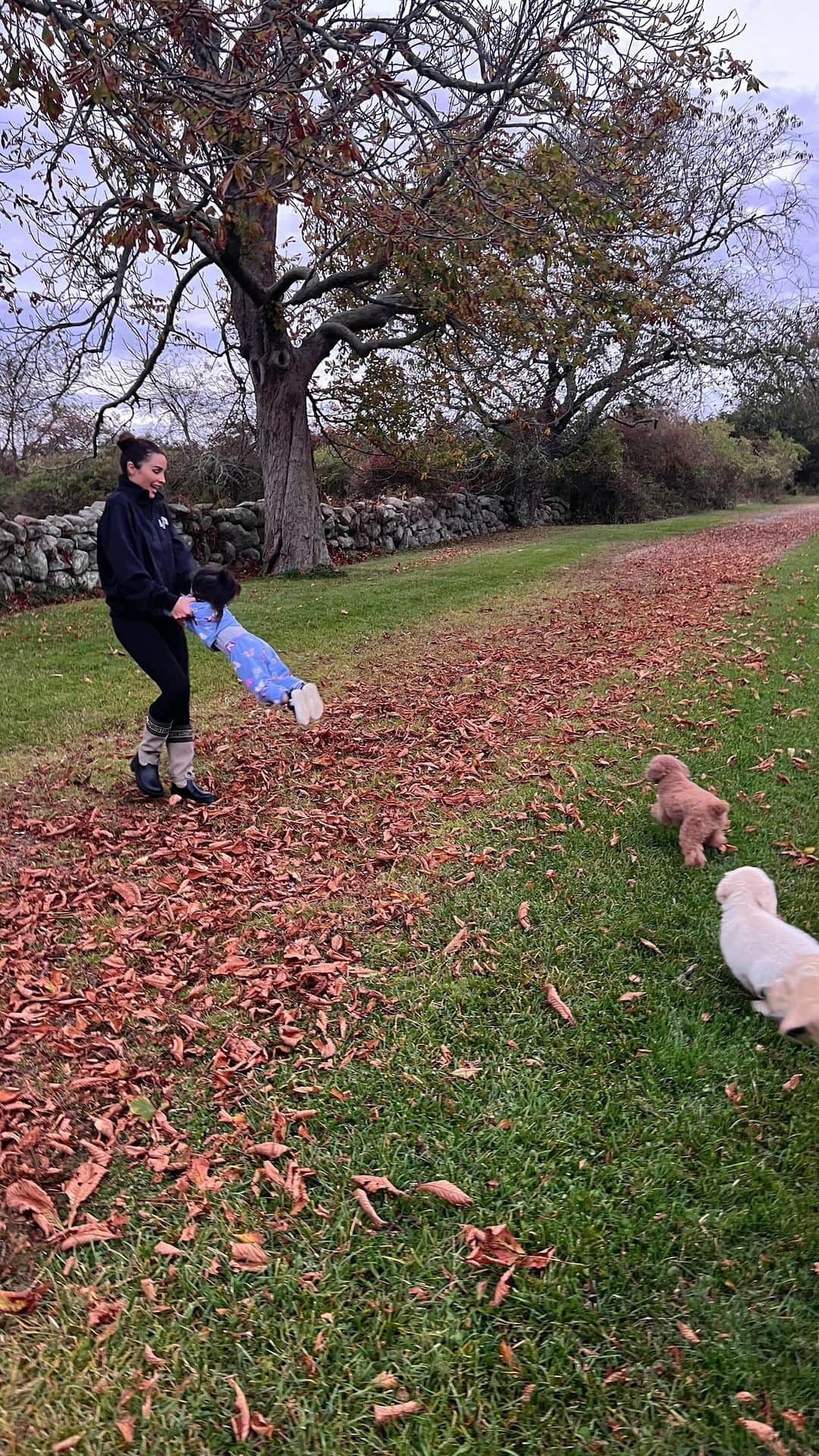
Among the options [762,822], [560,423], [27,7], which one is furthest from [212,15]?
[560,423]

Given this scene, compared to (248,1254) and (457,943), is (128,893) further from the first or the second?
(248,1254)

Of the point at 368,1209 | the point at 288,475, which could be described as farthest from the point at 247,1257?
the point at 288,475

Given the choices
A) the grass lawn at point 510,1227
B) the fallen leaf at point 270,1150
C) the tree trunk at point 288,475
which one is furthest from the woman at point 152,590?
the tree trunk at point 288,475

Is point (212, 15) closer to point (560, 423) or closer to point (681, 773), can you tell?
point (681, 773)

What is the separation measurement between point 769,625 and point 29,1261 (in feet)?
27.1

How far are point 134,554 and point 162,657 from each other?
574 mm

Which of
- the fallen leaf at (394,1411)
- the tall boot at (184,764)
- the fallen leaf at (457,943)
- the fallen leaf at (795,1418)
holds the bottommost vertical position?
the fallen leaf at (795,1418)

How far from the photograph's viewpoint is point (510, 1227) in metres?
2.02

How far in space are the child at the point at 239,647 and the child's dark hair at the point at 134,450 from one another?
64cm

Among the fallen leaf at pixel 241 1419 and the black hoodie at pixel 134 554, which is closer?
the fallen leaf at pixel 241 1419

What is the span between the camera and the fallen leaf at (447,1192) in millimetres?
2088

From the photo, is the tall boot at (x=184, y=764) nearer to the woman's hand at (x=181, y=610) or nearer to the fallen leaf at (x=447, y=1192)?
the woman's hand at (x=181, y=610)

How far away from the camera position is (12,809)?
480cm

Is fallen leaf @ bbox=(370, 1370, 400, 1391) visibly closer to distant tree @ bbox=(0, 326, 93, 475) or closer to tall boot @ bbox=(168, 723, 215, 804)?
tall boot @ bbox=(168, 723, 215, 804)
